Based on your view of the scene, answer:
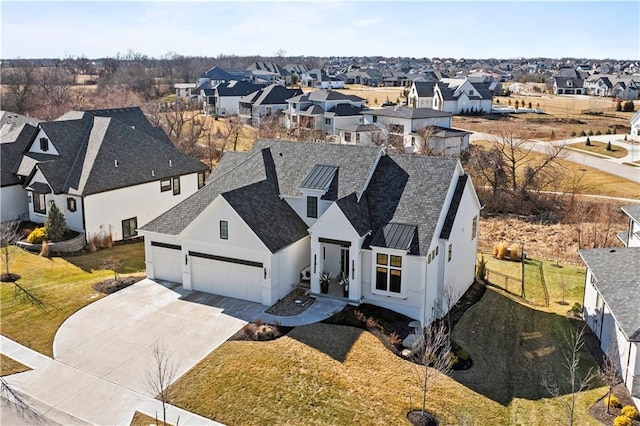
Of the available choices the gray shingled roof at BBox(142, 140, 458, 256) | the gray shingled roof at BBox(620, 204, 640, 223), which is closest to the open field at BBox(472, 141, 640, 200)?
the gray shingled roof at BBox(620, 204, 640, 223)

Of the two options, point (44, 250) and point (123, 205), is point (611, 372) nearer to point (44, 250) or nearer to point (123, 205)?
point (44, 250)

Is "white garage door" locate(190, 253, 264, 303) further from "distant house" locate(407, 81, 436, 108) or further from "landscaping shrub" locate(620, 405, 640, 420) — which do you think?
"distant house" locate(407, 81, 436, 108)

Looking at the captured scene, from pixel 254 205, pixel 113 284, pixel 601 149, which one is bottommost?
pixel 113 284

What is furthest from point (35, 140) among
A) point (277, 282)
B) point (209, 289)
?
point (277, 282)

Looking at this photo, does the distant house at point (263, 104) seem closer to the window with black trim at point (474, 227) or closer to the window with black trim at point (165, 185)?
the window with black trim at point (165, 185)

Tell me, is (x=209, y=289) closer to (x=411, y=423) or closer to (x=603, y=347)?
(x=411, y=423)

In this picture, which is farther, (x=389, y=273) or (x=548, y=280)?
(x=548, y=280)

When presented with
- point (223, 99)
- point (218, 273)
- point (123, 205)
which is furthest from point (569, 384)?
point (223, 99)
